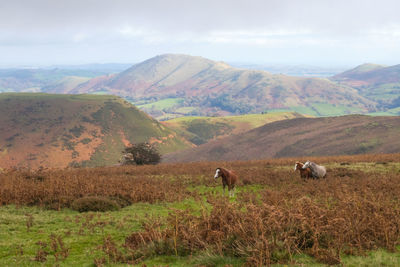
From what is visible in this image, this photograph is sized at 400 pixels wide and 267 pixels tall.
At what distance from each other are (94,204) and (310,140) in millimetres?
70983

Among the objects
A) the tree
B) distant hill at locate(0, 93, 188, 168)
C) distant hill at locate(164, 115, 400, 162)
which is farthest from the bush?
distant hill at locate(0, 93, 188, 168)

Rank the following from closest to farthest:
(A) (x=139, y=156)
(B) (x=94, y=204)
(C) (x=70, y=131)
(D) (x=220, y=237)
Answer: (D) (x=220, y=237), (B) (x=94, y=204), (A) (x=139, y=156), (C) (x=70, y=131)

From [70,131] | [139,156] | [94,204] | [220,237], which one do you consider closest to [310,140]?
[139,156]

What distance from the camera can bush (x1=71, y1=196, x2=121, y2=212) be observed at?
1520 cm

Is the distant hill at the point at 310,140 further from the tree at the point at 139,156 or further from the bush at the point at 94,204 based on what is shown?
the bush at the point at 94,204

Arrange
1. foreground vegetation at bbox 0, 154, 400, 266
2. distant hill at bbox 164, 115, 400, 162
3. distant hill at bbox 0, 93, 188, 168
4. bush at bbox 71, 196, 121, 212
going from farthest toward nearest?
1. distant hill at bbox 0, 93, 188, 168
2. distant hill at bbox 164, 115, 400, 162
3. bush at bbox 71, 196, 121, 212
4. foreground vegetation at bbox 0, 154, 400, 266

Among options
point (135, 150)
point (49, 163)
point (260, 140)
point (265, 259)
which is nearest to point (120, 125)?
point (49, 163)

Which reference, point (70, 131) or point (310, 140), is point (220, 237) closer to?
point (310, 140)

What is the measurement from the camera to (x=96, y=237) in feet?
36.1

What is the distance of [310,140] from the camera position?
257 feet

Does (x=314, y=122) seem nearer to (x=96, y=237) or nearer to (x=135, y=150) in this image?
(x=135, y=150)

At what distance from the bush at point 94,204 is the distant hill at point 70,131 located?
103671 mm

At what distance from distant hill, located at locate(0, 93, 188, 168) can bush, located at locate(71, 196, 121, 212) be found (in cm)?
10367

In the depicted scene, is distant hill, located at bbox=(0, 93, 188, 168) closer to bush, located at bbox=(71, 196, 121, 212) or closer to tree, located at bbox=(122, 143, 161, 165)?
tree, located at bbox=(122, 143, 161, 165)
